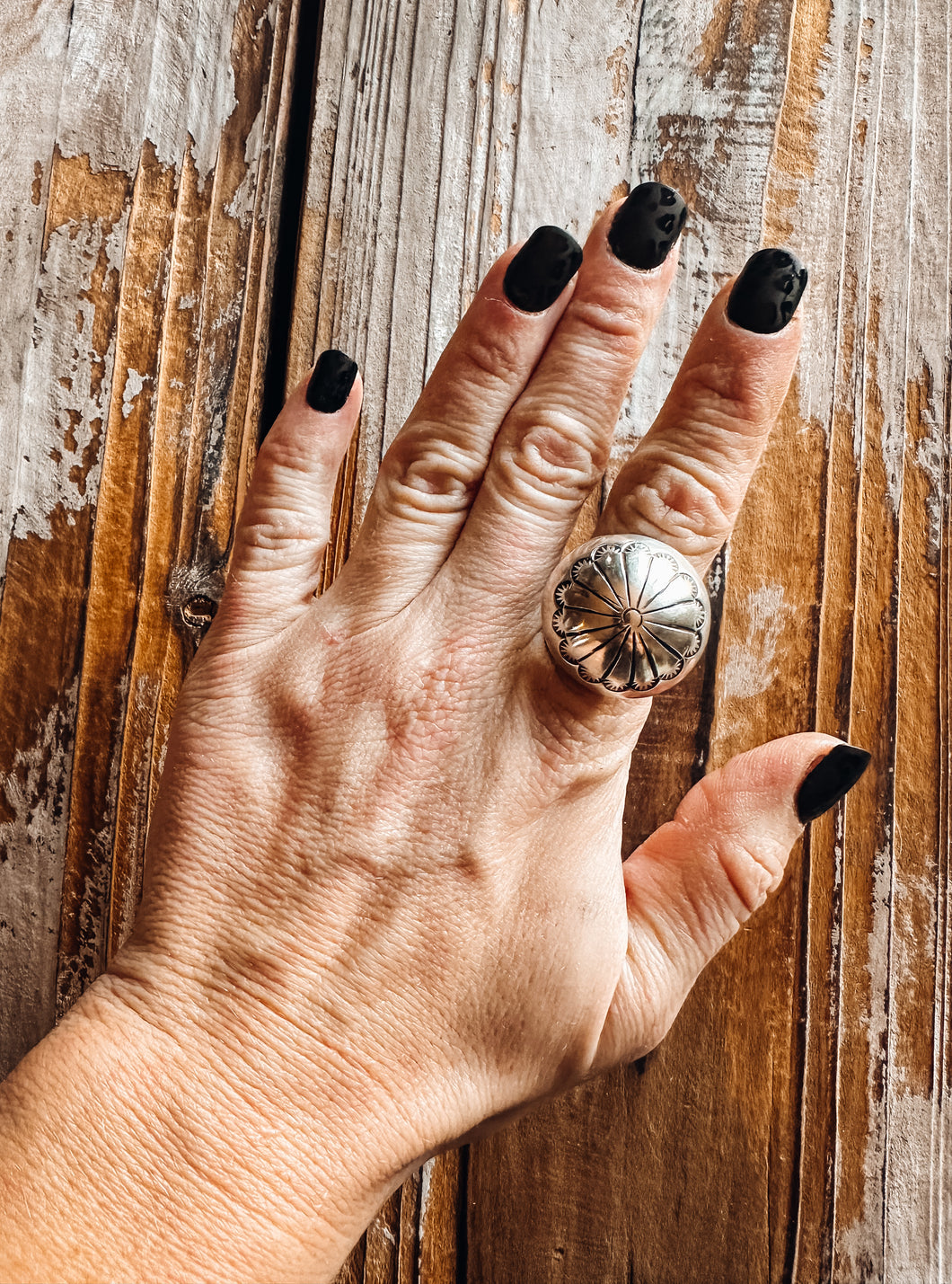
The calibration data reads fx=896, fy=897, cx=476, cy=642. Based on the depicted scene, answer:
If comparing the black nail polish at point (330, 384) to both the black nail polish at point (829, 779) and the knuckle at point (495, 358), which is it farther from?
the black nail polish at point (829, 779)

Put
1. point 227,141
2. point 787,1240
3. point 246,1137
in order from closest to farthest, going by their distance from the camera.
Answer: point 246,1137, point 787,1240, point 227,141

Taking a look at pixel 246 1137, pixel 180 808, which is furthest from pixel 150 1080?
pixel 180 808

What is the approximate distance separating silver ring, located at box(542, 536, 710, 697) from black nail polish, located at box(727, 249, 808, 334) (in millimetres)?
195

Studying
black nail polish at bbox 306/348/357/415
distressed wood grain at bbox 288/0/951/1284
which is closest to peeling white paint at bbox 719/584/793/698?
distressed wood grain at bbox 288/0/951/1284

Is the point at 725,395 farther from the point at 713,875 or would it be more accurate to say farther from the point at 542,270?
the point at 713,875

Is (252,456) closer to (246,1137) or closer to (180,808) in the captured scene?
(180,808)

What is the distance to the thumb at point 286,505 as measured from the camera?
78 centimetres

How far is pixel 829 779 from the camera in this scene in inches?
30.0

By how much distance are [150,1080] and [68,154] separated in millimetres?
926

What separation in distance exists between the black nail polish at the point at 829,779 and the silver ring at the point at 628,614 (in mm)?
187

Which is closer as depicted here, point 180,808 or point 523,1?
point 180,808

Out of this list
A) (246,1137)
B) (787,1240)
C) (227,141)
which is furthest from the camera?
(227,141)

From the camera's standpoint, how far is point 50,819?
2.99 ft

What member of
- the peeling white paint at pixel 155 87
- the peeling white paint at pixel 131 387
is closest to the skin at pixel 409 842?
the peeling white paint at pixel 131 387
